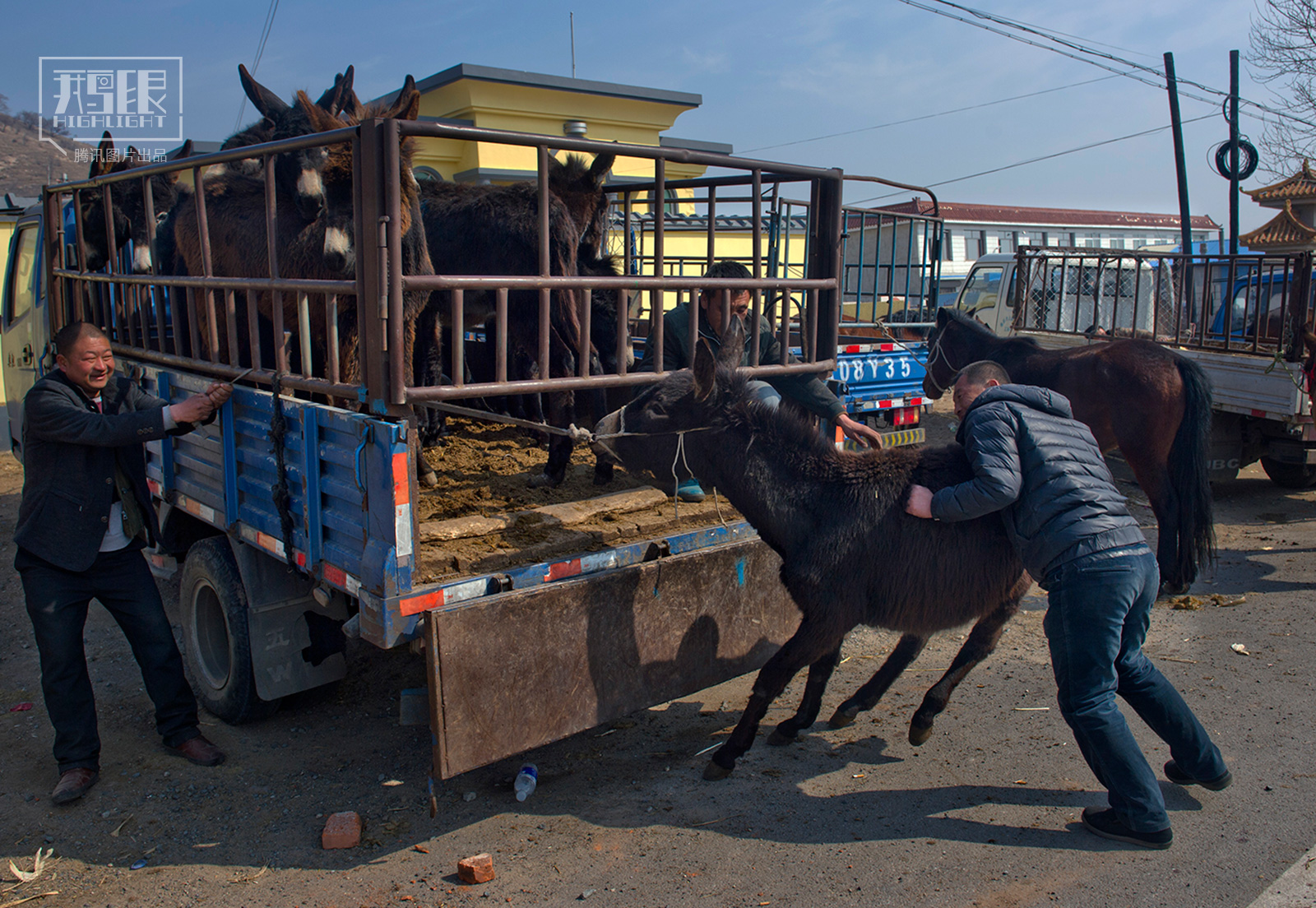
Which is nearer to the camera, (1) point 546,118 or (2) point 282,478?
(2) point 282,478

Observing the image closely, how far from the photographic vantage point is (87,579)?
3.76m

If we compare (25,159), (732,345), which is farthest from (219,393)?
(25,159)

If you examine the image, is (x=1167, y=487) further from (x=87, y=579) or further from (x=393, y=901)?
(x=87, y=579)

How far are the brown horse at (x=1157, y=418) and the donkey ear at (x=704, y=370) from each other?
13.4 ft

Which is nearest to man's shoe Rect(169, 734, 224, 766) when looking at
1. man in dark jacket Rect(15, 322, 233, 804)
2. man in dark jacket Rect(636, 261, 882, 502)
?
man in dark jacket Rect(15, 322, 233, 804)

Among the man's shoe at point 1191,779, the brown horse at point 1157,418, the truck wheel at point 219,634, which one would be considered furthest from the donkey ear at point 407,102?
the brown horse at point 1157,418

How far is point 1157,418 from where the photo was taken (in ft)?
21.3

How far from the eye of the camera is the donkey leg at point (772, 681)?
3.54 meters

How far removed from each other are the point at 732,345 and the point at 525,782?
2051mm

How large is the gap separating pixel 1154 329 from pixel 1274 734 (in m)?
6.40

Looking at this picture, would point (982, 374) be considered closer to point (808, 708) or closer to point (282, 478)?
point (808, 708)

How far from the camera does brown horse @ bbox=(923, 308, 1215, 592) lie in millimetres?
6102

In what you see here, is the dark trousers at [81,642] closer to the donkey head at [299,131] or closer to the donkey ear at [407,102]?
the donkey head at [299,131]

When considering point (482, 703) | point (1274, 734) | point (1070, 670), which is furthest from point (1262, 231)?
point (482, 703)
